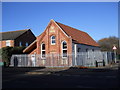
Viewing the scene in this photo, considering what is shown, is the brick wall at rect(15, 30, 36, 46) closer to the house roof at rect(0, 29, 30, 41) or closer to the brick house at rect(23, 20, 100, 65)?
the house roof at rect(0, 29, 30, 41)

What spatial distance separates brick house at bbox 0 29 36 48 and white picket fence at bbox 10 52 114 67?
41.0ft

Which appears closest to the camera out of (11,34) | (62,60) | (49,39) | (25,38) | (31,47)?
(62,60)

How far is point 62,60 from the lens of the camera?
95.2 ft

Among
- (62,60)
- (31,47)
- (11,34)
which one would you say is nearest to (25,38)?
(11,34)

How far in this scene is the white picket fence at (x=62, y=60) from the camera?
2747cm

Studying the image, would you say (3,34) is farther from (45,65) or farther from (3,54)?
(45,65)

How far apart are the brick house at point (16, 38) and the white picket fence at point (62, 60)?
1251 cm

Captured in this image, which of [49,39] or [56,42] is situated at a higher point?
[49,39]

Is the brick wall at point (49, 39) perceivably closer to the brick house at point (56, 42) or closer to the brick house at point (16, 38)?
the brick house at point (56, 42)

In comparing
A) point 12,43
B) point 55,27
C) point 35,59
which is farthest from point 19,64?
point 12,43

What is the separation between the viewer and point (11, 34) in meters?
47.0

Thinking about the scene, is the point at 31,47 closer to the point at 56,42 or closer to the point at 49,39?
the point at 49,39

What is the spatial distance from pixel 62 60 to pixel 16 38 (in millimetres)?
18748

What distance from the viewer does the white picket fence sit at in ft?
90.1
